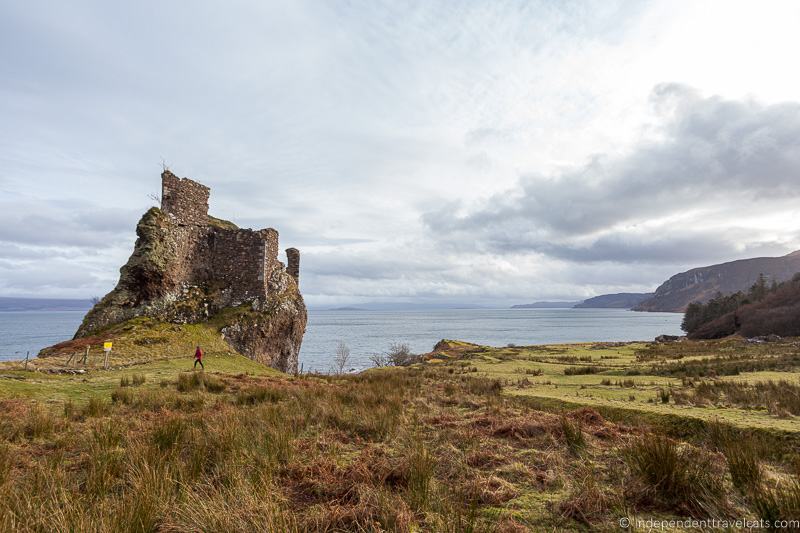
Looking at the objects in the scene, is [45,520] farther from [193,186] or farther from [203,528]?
[193,186]

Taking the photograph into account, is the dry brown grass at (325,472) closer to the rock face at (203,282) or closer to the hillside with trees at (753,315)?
the rock face at (203,282)

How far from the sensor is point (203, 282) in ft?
89.1

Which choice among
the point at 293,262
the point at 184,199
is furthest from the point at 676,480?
the point at 293,262

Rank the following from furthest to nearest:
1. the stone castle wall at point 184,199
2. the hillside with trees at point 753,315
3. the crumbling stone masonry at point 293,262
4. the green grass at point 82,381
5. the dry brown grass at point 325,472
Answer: the hillside with trees at point 753,315 < the crumbling stone masonry at point 293,262 < the stone castle wall at point 184,199 < the green grass at point 82,381 < the dry brown grass at point 325,472

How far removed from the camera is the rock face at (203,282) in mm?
23500

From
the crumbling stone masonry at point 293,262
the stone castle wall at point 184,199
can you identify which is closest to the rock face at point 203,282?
the stone castle wall at point 184,199

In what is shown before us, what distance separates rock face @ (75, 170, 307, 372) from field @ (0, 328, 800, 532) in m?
14.2

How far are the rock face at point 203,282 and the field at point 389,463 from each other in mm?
14227

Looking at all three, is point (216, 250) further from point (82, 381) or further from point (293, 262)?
point (82, 381)

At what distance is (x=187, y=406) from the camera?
9109 mm

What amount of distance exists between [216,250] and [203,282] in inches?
95.1

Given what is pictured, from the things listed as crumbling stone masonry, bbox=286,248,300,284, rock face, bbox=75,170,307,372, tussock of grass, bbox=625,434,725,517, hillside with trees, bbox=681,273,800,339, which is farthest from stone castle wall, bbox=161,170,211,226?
hillside with trees, bbox=681,273,800,339

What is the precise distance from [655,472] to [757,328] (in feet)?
235

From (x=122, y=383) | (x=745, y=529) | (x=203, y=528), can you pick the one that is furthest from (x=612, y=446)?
(x=122, y=383)
